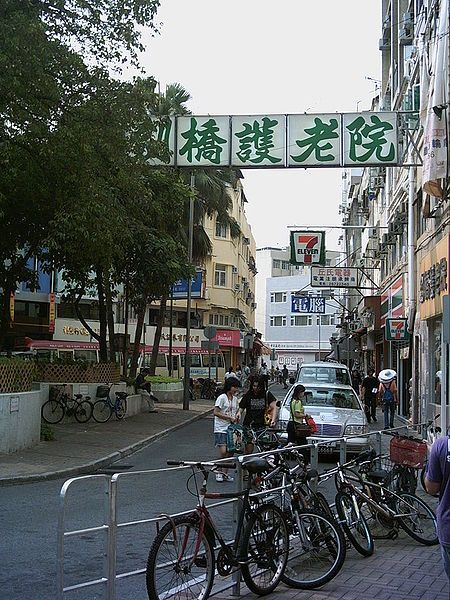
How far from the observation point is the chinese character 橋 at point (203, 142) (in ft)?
58.7

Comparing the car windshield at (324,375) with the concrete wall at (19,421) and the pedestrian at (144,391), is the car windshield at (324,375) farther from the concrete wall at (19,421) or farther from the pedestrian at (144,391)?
the concrete wall at (19,421)

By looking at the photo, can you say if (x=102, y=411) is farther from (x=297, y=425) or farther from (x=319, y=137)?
(x=297, y=425)

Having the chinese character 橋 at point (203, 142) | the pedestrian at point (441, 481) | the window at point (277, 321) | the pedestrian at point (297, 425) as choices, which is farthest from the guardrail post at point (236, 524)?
the window at point (277, 321)

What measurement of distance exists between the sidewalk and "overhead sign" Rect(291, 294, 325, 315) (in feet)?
125

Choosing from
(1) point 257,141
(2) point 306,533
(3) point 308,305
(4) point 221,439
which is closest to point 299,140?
(1) point 257,141

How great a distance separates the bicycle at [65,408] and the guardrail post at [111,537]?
16.1 m

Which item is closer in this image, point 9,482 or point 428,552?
point 428,552

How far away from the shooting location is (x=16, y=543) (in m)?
8.07

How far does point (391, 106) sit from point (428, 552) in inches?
1124

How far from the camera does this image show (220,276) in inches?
2549

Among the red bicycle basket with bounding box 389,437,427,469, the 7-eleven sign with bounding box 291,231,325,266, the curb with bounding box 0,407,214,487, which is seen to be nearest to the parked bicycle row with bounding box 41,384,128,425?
the curb with bounding box 0,407,214,487

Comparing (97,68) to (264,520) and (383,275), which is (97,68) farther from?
(383,275)

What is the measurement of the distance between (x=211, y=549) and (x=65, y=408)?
16.3 metres

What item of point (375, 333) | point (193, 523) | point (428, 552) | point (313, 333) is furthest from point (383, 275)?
point (313, 333)
